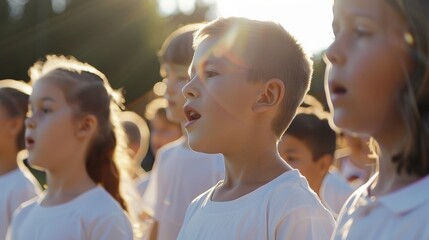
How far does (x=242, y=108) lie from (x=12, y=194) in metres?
3.15

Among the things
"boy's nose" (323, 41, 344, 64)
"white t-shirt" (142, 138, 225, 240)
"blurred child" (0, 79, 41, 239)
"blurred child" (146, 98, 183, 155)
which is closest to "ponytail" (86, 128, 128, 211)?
"white t-shirt" (142, 138, 225, 240)

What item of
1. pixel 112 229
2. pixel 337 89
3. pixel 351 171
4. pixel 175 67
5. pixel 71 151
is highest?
pixel 337 89

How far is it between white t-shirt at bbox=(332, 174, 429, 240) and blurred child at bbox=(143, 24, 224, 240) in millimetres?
3098

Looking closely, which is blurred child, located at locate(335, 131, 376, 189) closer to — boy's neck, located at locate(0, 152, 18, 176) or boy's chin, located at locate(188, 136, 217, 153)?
boy's neck, located at locate(0, 152, 18, 176)

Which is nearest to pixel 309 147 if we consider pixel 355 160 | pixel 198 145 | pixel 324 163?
pixel 324 163

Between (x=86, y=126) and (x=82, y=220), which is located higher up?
(x=86, y=126)

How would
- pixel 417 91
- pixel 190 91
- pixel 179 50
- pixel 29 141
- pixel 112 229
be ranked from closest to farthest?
pixel 417 91 → pixel 190 91 → pixel 112 229 → pixel 29 141 → pixel 179 50

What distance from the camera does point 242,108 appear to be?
3.43m

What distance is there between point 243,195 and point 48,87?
6.49 ft

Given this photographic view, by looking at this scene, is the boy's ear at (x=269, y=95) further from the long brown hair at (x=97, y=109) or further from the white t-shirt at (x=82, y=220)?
the long brown hair at (x=97, y=109)

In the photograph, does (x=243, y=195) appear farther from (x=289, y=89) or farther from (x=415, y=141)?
(x=415, y=141)

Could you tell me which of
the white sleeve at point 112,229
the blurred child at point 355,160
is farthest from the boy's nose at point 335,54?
the blurred child at point 355,160

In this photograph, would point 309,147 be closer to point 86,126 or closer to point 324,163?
point 324,163

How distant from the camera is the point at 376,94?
233 cm
